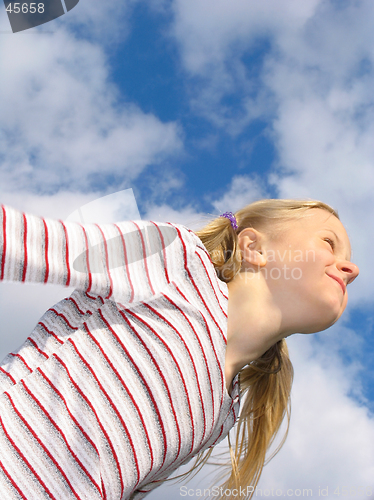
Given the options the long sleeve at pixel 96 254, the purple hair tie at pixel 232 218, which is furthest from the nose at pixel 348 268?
the long sleeve at pixel 96 254

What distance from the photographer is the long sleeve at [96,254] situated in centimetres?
117

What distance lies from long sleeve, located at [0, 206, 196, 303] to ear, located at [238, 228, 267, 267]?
44 centimetres

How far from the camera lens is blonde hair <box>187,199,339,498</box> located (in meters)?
2.05

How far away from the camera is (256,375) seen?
2.47 metres

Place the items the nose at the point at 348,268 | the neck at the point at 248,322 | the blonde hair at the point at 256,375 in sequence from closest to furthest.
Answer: the neck at the point at 248,322 → the nose at the point at 348,268 → the blonde hair at the point at 256,375

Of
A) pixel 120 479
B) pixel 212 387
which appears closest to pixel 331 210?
pixel 212 387

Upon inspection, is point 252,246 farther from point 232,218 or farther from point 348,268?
point 348,268

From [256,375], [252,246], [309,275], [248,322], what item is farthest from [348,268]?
[256,375]

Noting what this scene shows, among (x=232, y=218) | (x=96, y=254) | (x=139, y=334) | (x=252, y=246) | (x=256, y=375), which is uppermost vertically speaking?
(x=232, y=218)

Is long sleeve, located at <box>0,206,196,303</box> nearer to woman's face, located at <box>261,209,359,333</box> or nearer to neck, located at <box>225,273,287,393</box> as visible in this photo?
neck, located at <box>225,273,287,393</box>

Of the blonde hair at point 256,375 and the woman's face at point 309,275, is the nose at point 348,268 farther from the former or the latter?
the blonde hair at point 256,375

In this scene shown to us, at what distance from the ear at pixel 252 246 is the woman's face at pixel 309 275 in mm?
32

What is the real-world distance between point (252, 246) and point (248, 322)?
17.6 inches

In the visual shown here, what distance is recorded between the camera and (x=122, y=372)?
1.41m
